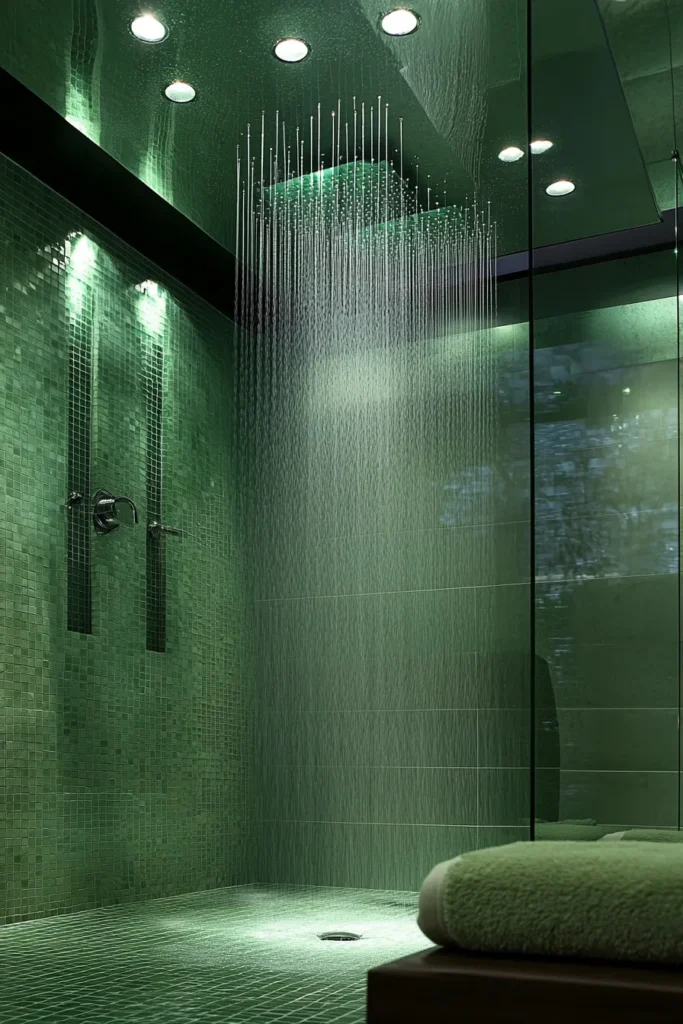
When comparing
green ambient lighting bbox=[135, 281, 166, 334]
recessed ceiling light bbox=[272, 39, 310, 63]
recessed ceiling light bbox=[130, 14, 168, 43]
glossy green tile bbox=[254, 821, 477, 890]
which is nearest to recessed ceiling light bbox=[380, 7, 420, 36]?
recessed ceiling light bbox=[272, 39, 310, 63]

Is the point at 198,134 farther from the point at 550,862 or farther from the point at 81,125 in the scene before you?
the point at 550,862

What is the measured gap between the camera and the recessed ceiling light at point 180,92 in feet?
11.6

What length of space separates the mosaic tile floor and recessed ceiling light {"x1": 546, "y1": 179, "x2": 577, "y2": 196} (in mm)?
1673

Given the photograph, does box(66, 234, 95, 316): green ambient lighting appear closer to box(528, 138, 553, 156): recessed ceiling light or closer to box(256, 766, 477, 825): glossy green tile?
box(256, 766, 477, 825): glossy green tile

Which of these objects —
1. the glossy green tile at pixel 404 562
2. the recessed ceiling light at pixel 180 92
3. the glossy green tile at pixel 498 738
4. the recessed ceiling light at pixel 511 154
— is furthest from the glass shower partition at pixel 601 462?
the glossy green tile at pixel 498 738

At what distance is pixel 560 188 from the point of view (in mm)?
2186

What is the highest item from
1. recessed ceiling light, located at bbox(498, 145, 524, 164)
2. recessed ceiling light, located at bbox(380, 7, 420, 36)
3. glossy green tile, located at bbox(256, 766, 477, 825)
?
recessed ceiling light, located at bbox(380, 7, 420, 36)

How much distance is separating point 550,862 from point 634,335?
4.85ft

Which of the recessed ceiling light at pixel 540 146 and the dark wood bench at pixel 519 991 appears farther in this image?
the recessed ceiling light at pixel 540 146

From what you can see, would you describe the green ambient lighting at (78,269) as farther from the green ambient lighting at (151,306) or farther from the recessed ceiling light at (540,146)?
the recessed ceiling light at (540,146)

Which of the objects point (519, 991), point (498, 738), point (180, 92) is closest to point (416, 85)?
point (180, 92)

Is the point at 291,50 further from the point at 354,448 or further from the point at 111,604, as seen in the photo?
the point at 111,604

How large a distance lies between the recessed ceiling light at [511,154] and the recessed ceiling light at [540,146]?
1.28 m

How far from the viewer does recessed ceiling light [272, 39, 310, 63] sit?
3.29 m
